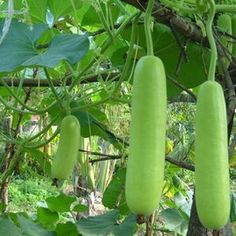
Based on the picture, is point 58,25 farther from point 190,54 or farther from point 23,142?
point 190,54

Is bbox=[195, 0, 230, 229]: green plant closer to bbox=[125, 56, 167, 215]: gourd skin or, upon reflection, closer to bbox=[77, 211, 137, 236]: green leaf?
bbox=[125, 56, 167, 215]: gourd skin

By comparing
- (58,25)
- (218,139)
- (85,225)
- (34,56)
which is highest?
(58,25)

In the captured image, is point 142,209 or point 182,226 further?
point 182,226


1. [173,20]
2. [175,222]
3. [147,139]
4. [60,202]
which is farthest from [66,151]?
[175,222]

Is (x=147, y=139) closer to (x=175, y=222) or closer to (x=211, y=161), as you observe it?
(x=211, y=161)

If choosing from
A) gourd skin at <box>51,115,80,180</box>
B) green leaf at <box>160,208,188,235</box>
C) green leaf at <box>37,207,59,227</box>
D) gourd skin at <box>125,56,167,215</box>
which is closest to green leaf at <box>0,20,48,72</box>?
gourd skin at <box>51,115,80,180</box>

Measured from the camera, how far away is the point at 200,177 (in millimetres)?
578

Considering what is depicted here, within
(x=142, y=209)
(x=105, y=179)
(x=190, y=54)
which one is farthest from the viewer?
(x=105, y=179)

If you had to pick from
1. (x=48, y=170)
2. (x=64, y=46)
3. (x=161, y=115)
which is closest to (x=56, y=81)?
(x=48, y=170)

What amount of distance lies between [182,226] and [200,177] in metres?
1.05

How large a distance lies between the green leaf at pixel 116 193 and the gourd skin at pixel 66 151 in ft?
1.84

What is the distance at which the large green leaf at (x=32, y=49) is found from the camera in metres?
0.91

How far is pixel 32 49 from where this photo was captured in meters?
0.98

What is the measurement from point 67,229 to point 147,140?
0.74 meters
